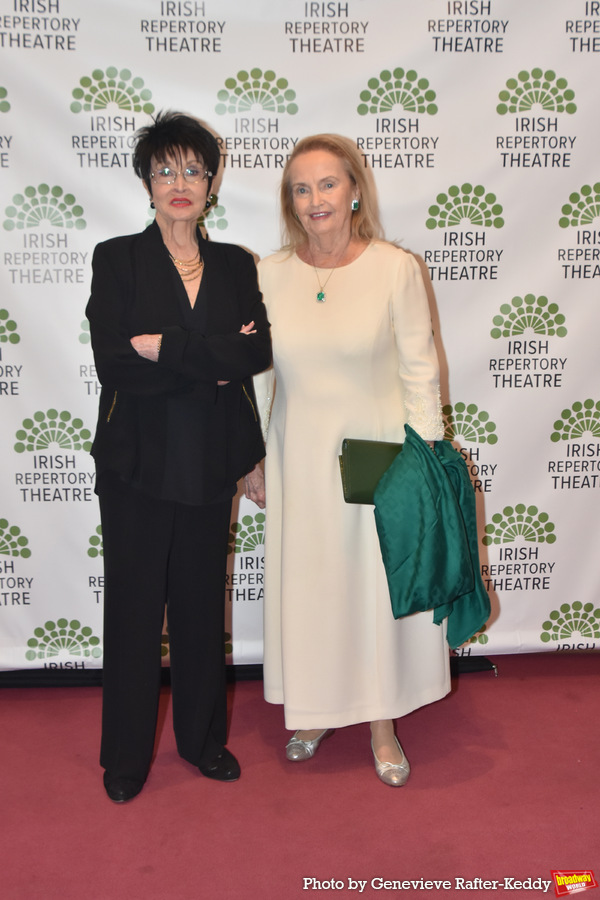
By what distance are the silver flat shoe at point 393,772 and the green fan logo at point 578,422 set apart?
1.45 m

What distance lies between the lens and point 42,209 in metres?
2.97

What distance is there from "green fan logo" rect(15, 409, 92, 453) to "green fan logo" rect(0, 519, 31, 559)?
12.0 inches

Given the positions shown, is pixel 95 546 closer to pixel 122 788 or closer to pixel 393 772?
pixel 122 788

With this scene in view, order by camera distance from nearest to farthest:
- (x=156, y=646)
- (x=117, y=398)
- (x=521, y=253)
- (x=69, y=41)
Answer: (x=117, y=398) → (x=156, y=646) → (x=69, y=41) → (x=521, y=253)

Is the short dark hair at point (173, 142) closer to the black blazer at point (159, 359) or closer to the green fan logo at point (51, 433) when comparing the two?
the black blazer at point (159, 359)

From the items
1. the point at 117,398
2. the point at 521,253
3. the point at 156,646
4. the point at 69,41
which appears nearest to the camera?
the point at 117,398

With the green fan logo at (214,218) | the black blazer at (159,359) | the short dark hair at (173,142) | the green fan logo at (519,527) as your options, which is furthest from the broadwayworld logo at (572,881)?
the green fan logo at (214,218)

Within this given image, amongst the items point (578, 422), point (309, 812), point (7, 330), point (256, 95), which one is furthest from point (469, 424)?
point (7, 330)

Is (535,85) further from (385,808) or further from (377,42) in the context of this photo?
(385,808)

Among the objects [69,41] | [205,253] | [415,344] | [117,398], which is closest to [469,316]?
[415,344]

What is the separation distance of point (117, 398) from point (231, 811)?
1.23 metres

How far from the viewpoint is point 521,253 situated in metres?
3.12

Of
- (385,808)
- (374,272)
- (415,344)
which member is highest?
(374,272)

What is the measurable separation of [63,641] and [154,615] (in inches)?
43.9
